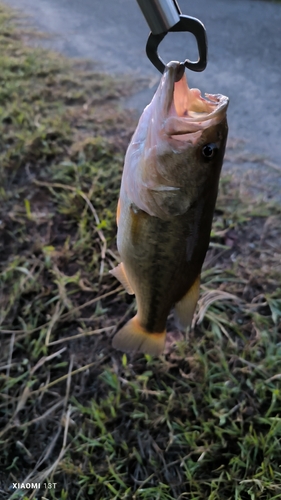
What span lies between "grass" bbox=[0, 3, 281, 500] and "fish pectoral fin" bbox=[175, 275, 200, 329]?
672mm

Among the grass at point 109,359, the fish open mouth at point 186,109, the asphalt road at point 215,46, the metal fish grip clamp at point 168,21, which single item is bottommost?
the grass at point 109,359

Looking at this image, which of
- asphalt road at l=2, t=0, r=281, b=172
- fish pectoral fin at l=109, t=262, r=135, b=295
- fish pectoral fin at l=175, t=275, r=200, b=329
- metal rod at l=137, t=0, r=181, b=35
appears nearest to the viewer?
metal rod at l=137, t=0, r=181, b=35

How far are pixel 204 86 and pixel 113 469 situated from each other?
3114 mm

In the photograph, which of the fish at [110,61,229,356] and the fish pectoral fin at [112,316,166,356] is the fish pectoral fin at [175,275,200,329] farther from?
the fish pectoral fin at [112,316,166,356]

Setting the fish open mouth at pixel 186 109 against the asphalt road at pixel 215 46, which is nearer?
the fish open mouth at pixel 186 109

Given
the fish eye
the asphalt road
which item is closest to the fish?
the fish eye

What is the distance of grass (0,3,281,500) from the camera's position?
5.90 ft

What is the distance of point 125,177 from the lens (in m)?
1.28

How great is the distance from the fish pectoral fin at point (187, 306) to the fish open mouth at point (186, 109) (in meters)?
0.49

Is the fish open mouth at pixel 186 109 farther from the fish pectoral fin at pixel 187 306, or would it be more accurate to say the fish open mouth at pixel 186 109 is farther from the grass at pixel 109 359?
the grass at pixel 109 359

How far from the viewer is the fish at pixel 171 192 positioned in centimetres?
111

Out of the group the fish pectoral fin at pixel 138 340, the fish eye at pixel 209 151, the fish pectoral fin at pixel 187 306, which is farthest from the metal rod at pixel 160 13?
the fish pectoral fin at pixel 138 340

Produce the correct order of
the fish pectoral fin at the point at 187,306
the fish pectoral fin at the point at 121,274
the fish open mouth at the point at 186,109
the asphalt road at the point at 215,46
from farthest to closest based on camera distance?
the asphalt road at the point at 215,46 → the fish pectoral fin at the point at 121,274 → the fish pectoral fin at the point at 187,306 → the fish open mouth at the point at 186,109

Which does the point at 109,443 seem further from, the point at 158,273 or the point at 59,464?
the point at 158,273
